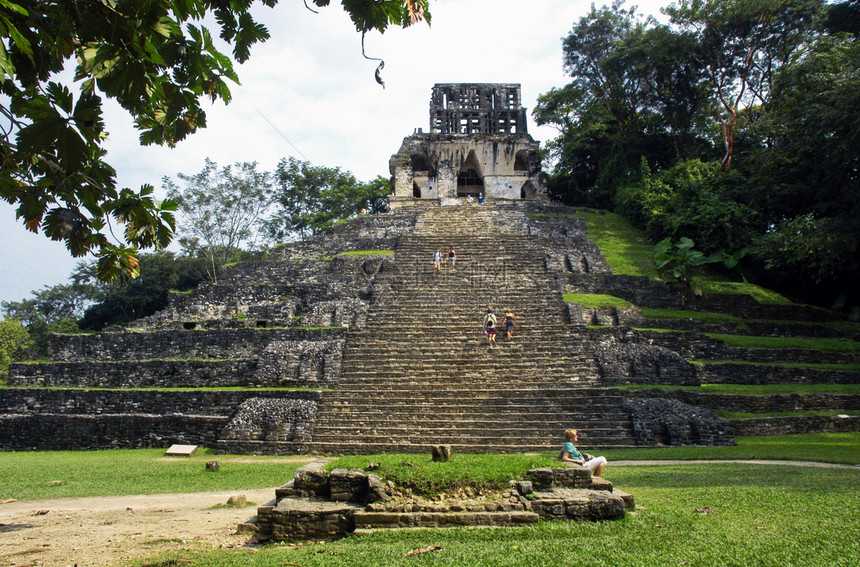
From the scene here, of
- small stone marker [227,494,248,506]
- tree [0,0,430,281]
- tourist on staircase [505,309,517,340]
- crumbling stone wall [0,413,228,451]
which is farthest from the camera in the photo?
tourist on staircase [505,309,517,340]

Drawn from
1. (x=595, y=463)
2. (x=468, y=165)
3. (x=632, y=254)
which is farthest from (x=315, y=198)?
(x=595, y=463)

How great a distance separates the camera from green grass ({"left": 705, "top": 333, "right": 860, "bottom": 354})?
51.7ft

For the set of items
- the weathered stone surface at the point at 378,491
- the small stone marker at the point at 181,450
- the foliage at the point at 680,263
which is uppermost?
the foliage at the point at 680,263

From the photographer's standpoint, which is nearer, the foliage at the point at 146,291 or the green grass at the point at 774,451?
the green grass at the point at 774,451

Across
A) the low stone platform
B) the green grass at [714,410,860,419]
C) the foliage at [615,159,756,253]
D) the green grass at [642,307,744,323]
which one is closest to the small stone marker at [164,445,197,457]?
the low stone platform

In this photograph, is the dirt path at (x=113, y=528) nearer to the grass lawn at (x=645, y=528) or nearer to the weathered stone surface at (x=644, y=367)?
the grass lawn at (x=645, y=528)

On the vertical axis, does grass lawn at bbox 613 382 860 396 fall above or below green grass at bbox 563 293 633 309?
below

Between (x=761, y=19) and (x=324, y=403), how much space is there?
25.1 m

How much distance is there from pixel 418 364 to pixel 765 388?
8.10m

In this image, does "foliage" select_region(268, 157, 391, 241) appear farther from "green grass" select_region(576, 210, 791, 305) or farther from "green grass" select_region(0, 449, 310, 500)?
"green grass" select_region(0, 449, 310, 500)

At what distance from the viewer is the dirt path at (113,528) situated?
4.92 meters

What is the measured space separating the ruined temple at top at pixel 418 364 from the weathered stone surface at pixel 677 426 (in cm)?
4

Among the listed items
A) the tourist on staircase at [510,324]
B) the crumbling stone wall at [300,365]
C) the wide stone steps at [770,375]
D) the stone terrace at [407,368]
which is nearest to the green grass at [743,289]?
the stone terrace at [407,368]

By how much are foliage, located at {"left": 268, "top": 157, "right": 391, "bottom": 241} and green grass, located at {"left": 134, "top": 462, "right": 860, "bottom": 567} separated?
3467cm
